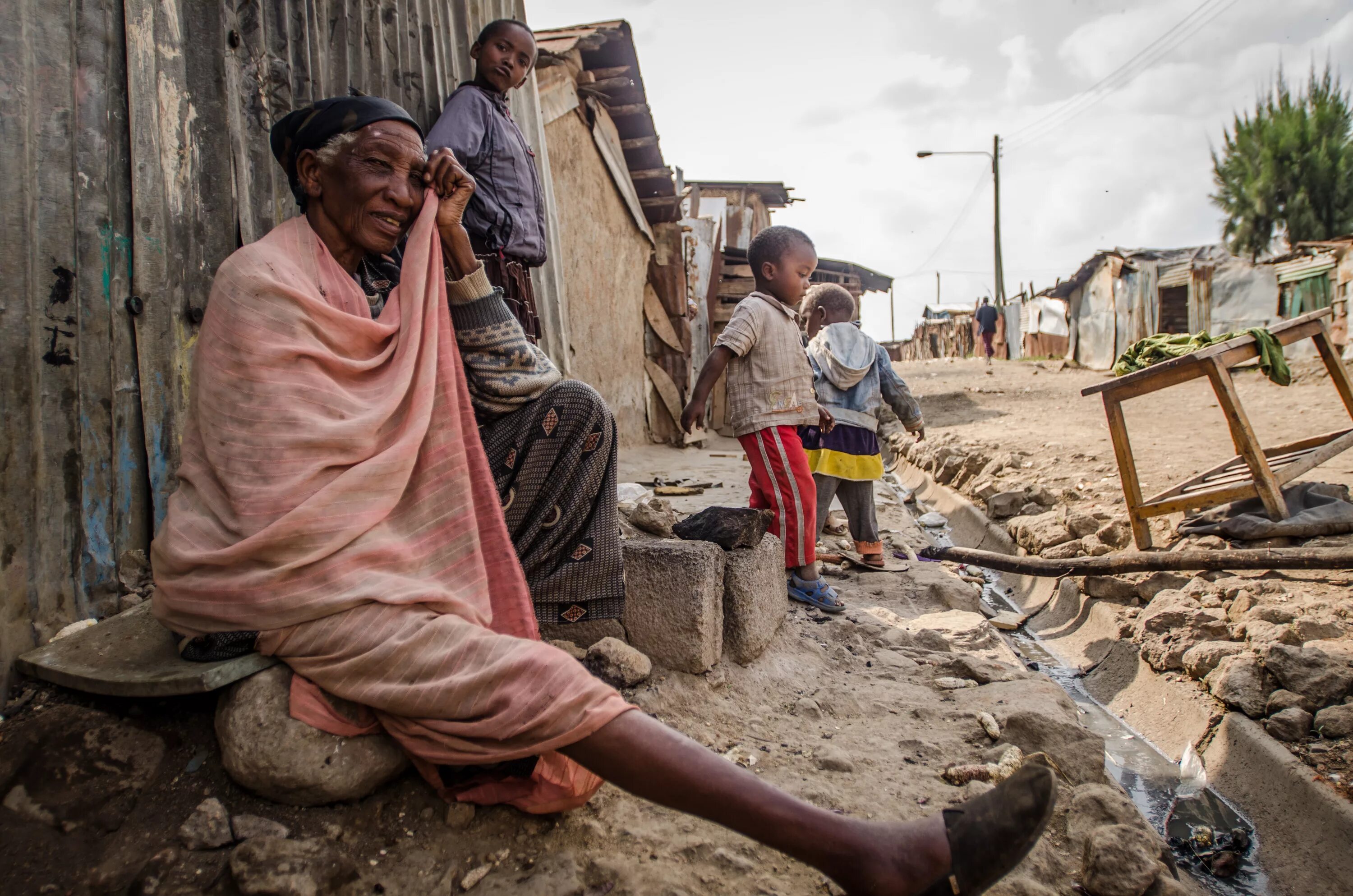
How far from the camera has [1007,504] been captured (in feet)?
20.2

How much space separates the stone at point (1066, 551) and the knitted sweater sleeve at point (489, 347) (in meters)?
3.86

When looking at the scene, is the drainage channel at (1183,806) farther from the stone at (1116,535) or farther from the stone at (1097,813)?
the stone at (1116,535)

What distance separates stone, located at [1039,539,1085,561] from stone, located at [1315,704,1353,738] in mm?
2107

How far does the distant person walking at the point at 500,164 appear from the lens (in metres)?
3.05

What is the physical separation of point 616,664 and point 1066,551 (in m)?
3.74

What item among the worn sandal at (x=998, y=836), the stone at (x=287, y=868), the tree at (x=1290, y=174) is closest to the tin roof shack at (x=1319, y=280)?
the tree at (x=1290, y=174)

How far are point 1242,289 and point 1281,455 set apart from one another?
1273cm

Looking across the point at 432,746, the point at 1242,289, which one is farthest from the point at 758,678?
the point at 1242,289

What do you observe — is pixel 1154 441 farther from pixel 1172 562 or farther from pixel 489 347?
pixel 489 347

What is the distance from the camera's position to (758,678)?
2.82 meters

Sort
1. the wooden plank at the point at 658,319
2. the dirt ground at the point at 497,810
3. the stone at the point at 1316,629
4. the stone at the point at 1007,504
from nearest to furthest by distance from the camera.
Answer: the dirt ground at the point at 497,810
the stone at the point at 1316,629
the stone at the point at 1007,504
the wooden plank at the point at 658,319

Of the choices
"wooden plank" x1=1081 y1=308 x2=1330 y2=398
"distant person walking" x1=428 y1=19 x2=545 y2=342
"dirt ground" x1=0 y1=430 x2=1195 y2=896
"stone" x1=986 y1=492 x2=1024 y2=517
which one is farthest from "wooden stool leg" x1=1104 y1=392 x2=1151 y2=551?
"distant person walking" x1=428 y1=19 x2=545 y2=342

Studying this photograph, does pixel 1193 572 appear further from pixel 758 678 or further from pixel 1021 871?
pixel 1021 871

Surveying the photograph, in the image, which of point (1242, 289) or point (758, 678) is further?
point (1242, 289)
